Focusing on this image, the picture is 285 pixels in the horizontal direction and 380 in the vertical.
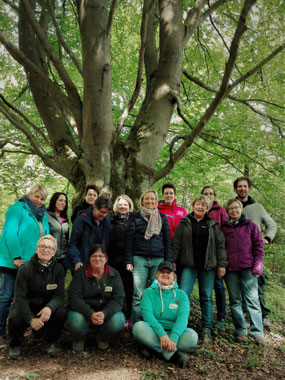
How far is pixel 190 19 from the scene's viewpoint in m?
5.46

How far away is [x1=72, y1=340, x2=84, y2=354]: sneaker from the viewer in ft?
10.5

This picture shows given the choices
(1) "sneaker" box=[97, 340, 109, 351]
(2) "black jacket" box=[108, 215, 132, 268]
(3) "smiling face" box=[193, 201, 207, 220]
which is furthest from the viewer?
(3) "smiling face" box=[193, 201, 207, 220]

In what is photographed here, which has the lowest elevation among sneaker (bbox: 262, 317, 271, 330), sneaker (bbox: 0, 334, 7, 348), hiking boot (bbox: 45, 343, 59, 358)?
sneaker (bbox: 0, 334, 7, 348)

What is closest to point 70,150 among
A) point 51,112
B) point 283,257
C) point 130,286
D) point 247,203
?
point 51,112

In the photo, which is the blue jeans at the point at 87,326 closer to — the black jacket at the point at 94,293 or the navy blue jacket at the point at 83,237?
the black jacket at the point at 94,293

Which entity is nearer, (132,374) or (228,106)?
(132,374)

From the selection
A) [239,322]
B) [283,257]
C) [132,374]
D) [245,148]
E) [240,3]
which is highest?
[240,3]

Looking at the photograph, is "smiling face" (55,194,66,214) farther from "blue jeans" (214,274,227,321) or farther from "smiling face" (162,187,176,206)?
"blue jeans" (214,274,227,321)

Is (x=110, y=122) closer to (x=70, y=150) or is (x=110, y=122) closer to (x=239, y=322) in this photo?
(x=70, y=150)

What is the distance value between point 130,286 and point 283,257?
36.6 feet

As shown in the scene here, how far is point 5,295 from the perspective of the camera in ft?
11.1

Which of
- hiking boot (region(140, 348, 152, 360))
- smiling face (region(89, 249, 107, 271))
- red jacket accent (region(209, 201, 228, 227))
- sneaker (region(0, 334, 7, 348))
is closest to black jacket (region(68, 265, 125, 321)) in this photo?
smiling face (region(89, 249, 107, 271))

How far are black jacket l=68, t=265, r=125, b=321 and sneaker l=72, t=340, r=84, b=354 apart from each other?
281 millimetres

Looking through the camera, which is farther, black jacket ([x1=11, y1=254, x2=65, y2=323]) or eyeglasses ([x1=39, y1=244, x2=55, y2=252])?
eyeglasses ([x1=39, y1=244, x2=55, y2=252])
